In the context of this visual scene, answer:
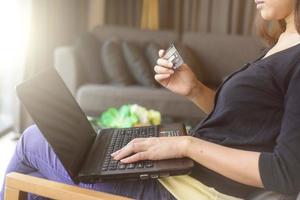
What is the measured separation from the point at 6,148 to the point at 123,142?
5.79 feet

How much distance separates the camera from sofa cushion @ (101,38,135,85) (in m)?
3.00

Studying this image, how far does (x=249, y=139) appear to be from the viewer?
3.40ft

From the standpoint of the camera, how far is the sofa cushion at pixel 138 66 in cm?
302

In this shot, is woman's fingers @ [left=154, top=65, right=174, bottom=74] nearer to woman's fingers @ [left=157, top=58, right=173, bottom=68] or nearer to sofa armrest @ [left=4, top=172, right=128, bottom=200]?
woman's fingers @ [left=157, top=58, right=173, bottom=68]

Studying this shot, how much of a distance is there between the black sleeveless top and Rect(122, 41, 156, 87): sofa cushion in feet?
6.12

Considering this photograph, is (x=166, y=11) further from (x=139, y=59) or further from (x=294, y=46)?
(x=294, y=46)

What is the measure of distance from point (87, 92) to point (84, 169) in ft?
6.29

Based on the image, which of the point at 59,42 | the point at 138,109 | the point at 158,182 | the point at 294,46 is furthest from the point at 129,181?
the point at 59,42

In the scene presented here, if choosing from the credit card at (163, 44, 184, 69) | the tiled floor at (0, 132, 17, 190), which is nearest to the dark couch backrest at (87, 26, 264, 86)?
the tiled floor at (0, 132, 17, 190)

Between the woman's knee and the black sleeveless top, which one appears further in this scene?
the woman's knee

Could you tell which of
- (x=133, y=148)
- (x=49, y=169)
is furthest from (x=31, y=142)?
(x=133, y=148)

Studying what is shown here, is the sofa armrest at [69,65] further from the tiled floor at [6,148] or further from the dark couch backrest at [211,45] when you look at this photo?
the tiled floor at [6,148]

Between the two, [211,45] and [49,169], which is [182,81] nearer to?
[49,169]

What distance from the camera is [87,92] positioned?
2.97 meters
